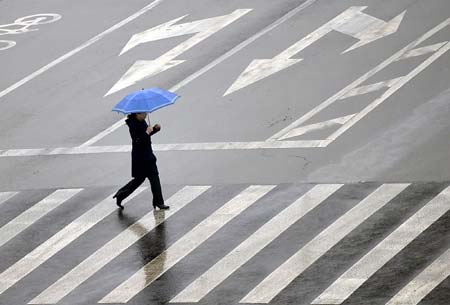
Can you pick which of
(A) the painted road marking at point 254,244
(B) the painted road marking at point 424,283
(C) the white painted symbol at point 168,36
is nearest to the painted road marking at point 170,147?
(A) the painted road marking at point 254,244

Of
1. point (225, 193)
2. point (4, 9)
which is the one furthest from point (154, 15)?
point (225, 193)

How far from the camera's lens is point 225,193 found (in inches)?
799

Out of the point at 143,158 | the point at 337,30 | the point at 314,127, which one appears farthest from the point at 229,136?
the point at 337,30

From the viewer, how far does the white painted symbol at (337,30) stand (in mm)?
25562

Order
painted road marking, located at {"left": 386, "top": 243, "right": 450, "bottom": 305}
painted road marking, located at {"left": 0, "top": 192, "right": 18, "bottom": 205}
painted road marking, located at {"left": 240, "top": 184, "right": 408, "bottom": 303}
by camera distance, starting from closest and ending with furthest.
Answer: painted road marking, located at {"left": 386, "top": 243, "right": 450, "bottom": 305}
painted road marking, located at {"left": 240, "top": 184, "right": 408, "bottom": 303}
painted road marking, located at {"left": 0, "top": 192, "right": 18, "bottom": 205}

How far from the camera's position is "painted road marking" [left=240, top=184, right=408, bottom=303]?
16531mm

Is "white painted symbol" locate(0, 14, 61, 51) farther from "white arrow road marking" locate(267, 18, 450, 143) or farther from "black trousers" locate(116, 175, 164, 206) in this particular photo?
"black trousers" locate(116, 175, 164, 206)

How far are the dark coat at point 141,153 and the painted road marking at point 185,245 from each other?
4.29 ft

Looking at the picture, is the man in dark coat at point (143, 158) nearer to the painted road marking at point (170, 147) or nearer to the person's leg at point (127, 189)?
the person's leg at point (127, 189)

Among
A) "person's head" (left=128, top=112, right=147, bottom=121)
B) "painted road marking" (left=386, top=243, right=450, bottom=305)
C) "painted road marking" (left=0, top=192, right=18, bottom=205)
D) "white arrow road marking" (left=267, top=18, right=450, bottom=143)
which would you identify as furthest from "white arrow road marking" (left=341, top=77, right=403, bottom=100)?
"painted road marking" (left=386, top=243, right=450, bottom=305)

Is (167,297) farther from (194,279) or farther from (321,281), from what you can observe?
(321,281)

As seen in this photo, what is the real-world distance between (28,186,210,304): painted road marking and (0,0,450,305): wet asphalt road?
122 millimetres

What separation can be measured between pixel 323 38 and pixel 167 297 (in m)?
11.4

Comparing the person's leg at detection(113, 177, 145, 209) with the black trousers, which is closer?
the black trousers
